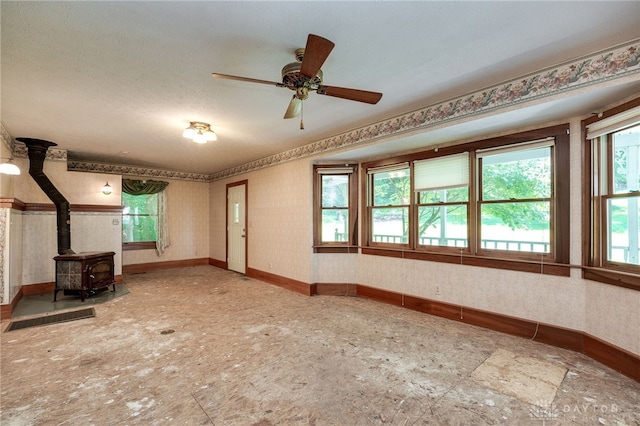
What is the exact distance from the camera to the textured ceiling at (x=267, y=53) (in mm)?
1852

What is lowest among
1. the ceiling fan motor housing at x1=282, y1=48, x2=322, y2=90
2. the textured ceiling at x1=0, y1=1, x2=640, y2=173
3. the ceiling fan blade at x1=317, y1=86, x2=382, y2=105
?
the ceiling fan blade at x1=317, y1=86, x2=382, y2=105

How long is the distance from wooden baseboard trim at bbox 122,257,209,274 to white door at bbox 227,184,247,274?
4.19 feet

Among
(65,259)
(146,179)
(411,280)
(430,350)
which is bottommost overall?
(430,350)

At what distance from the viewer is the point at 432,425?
1856mm

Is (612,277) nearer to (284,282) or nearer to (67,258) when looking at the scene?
(284,282)

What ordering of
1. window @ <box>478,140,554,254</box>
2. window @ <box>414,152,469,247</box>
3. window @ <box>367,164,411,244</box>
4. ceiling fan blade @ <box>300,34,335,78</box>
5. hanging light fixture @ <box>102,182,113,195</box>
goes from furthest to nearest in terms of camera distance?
1. hanging light fixture @ <box>102,182,113,195</box>
2. window @ <box>367,164,411,244</box>
3. window @ <box>414,152,469,247</box>
4. window @ <box>478,140,554,254</box>
5. ceiling fan blade @ <box>300,34,335,78</box>

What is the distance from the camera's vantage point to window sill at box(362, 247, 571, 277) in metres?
3.08

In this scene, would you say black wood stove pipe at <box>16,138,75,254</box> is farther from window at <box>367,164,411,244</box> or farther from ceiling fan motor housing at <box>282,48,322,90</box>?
window at <box>367,164,411,244</box>

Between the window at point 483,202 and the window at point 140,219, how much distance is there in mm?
5853

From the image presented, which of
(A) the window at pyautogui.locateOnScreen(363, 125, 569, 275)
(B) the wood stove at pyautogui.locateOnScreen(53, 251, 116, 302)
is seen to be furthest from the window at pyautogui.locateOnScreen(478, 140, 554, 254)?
(B) the wood stove at pyautogui.locateOnScreen(53, 251, 116, 302)

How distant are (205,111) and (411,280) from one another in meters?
3.72

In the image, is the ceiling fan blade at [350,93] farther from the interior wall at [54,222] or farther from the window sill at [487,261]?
the interior wall at [54,222]

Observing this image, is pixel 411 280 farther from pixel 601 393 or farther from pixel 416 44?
pixel 416 44

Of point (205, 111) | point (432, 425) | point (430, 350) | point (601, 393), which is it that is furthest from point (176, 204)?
point (601, 393)
